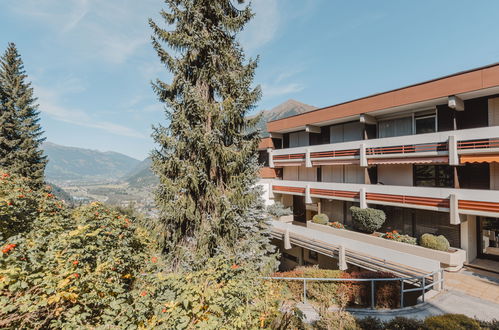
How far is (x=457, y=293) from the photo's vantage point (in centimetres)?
863

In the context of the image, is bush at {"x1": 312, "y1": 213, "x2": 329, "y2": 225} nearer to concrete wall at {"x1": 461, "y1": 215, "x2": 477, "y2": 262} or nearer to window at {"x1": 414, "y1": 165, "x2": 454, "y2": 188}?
window at {"x1": 414, "y1": 165, "x2": 454, "y2": 188}

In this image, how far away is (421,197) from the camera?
Answer: 12.2m

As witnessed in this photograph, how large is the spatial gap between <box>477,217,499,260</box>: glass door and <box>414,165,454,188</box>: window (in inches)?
99.4

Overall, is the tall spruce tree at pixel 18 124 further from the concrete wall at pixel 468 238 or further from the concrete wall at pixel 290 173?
the concrete wall at pixel 468 238

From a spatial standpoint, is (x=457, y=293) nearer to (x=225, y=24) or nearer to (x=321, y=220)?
(x=321, y=220)

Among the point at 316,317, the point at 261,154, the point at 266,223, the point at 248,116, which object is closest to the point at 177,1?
the point at 248,116

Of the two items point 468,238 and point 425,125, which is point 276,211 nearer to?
point 468,238

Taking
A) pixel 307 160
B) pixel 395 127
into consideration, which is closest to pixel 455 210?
pixel 395 127

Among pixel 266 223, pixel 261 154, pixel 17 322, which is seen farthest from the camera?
pixel 261 154

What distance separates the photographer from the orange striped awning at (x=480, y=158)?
10102 mm

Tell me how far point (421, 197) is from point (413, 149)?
9.28ft

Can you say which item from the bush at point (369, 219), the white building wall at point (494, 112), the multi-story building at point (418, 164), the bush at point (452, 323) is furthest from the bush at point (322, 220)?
the bush at point (452, 323)

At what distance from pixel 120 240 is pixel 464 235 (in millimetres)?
16277

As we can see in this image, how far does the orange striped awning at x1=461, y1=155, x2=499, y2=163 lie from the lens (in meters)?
10.1
